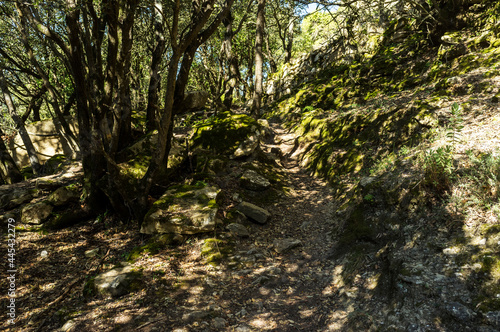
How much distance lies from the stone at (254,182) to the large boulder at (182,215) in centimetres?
158

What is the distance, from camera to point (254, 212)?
670 centimetres

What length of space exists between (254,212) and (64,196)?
570 centimetres

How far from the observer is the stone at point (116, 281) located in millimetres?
4340

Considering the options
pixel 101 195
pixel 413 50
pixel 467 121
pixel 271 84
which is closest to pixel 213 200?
pixel 101 195

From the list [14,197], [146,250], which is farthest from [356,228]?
[14,197]

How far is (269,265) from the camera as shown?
517 cm

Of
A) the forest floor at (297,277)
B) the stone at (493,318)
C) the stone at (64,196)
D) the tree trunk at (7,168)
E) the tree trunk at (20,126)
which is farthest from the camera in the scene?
the tree trunk at (20,126)

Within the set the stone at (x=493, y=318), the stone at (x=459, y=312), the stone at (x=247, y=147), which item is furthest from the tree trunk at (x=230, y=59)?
the stone at (x=493, y=318)

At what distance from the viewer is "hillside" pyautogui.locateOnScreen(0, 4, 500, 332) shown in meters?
3.56

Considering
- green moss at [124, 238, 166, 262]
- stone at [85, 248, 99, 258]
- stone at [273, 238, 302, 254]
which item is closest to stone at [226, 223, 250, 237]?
stone at [273, 238, 302, 254]

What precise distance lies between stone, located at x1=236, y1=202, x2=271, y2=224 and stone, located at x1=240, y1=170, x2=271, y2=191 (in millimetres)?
1074

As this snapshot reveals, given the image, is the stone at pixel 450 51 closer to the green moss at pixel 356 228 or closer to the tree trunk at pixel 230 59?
the green moss at pixel 356 228

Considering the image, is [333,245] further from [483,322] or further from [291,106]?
[291,106]

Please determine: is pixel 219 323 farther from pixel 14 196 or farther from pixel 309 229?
pixel 14 196
